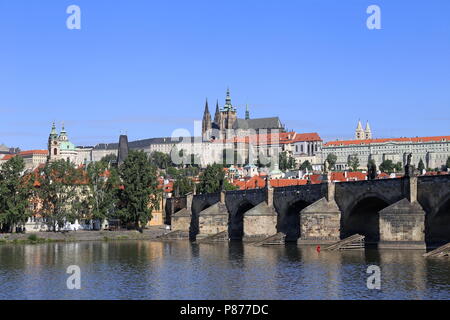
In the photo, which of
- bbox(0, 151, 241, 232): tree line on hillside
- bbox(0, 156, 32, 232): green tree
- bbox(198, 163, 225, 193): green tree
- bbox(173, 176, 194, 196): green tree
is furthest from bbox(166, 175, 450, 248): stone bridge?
bbox(173, 176, 194, 196): green tree

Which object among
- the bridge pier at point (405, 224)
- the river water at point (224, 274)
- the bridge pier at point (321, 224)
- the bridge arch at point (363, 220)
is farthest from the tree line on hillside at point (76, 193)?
the bridge pier at point (405, 224)

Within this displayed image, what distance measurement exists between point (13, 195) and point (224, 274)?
1952 inches

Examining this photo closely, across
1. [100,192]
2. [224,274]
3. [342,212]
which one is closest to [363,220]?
[342,212]

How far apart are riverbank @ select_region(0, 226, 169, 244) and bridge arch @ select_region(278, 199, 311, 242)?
21.3 m

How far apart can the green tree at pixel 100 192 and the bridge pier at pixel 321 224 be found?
33.9m

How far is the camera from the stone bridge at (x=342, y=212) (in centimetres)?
6344

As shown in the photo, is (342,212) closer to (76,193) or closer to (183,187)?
(76,193)

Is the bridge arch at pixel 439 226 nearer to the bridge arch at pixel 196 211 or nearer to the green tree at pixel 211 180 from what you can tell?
the bridge arch at pixel 196 211

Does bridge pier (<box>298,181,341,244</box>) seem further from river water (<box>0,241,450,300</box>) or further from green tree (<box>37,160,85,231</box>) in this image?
green tree (<box>37,160,85,231</box>)

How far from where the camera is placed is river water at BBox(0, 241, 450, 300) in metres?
44.2
